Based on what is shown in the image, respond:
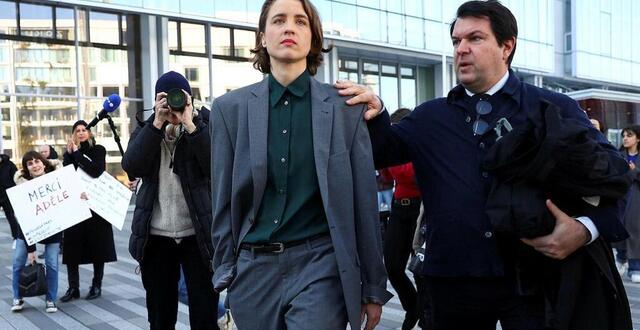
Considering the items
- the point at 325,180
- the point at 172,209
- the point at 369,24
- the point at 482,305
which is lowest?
the point at 482,305

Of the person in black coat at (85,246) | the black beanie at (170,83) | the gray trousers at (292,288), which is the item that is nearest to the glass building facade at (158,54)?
the person in black coat at (85,246)

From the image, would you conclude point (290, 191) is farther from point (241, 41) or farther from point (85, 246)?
point (241, 41)

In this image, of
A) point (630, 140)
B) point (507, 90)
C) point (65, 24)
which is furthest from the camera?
point (65, 24)

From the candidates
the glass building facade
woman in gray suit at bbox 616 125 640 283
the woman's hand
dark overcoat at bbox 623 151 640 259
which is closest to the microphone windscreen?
the woman's hand

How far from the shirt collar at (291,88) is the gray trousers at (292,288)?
1.95 feet

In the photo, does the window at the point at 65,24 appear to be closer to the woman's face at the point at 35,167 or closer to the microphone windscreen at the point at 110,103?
the woman's face at the point at 35,167

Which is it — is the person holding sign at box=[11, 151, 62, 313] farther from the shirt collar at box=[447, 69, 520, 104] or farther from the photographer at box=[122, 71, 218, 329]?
the shirt collar at box=[447, 69, 520, 104]

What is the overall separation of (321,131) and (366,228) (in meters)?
0.42

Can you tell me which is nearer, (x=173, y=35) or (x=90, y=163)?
(x=90, y=163)

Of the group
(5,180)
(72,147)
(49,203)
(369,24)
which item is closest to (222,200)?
(49,203)

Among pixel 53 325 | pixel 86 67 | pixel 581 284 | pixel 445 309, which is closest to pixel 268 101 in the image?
pixel 445 309

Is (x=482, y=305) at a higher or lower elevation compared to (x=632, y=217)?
higher

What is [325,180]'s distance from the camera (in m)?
2.31

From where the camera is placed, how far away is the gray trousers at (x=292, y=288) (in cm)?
229
